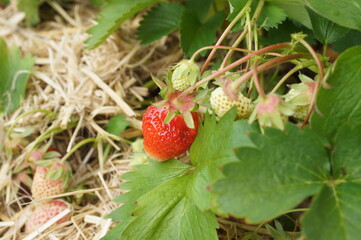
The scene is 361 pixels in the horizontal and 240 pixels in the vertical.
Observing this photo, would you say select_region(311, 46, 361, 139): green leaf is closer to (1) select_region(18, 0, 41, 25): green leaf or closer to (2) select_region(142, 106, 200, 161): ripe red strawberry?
(2) select_region(142, 106, 200, 161): ripe red strawberry

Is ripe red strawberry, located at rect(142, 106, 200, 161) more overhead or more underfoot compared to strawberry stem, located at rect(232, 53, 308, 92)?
more underfoot

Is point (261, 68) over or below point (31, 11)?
below

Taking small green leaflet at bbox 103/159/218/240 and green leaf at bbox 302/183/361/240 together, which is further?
small green leaflet at bbox 103/159/218/240

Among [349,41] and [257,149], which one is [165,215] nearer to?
[257,149]

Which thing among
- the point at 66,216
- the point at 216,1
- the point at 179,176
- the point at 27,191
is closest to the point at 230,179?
the point at 179,176

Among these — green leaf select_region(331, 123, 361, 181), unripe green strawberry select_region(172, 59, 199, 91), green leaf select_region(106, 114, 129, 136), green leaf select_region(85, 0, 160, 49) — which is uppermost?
green leaf select_region(85, 0, 160, 49)

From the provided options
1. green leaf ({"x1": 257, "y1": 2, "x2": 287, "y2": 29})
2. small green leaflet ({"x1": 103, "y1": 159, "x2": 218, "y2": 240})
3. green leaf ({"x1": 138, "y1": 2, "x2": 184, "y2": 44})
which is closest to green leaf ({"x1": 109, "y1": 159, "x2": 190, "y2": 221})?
small green leaflet ({"x1": 103, "y1": 159, "x2": 218, "y2": 240})

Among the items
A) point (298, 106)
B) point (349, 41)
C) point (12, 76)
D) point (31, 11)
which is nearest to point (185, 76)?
point (298, 106)
